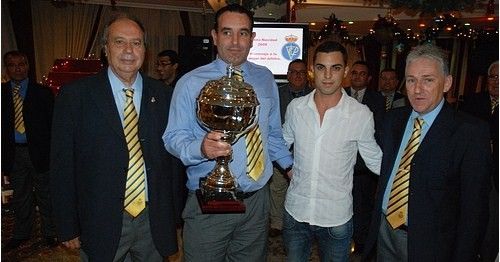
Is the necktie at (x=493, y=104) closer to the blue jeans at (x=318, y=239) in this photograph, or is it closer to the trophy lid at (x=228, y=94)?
the blue jeans at (x=318, y=239)

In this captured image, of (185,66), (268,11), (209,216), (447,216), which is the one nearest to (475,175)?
(447,216)

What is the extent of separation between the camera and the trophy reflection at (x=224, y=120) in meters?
1.77

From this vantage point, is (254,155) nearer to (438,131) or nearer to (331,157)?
(331,157)

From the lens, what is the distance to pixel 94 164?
194cm

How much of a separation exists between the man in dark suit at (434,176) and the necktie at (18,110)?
310 centimetres

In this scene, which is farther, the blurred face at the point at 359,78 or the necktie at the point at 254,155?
the blurred face at the point at 359,78

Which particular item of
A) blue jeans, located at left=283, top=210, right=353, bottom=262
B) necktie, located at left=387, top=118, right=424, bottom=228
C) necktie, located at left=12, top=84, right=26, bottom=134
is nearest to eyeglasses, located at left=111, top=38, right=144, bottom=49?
blue jeans, located at left=283, top=210, right=353, bottom=262

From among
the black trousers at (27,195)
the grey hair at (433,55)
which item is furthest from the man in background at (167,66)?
the grey hair at (433,55)

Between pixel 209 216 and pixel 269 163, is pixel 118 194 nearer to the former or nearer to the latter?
pixel 209 216

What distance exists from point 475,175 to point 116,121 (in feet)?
4.83

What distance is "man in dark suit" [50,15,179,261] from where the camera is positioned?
1931 mm

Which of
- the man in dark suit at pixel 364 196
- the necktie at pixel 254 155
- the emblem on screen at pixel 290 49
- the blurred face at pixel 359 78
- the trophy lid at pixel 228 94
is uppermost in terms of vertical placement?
the emblem on screen at pixel 290 49

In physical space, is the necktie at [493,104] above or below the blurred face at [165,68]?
below

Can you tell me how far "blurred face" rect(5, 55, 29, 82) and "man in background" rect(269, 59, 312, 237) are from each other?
2292 mm
